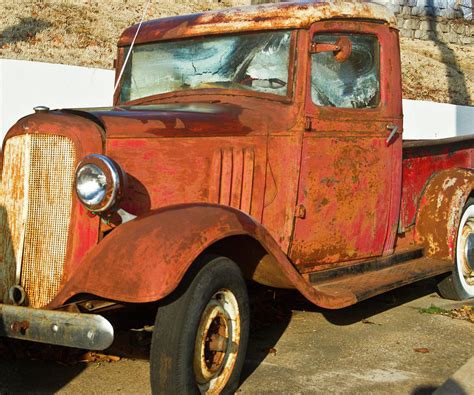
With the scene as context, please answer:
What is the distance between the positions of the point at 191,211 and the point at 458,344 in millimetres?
2201

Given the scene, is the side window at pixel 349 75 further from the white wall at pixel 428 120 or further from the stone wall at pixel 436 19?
the stone wall at pixel 436 19

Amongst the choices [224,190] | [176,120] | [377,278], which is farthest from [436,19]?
[176,120]

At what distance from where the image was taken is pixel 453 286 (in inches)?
234

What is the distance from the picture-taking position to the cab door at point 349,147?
4.60m

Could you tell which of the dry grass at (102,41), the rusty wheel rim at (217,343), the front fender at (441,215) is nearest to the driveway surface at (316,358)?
the rusty wheel rim at (217,343)

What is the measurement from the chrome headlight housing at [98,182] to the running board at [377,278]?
4.91 ft

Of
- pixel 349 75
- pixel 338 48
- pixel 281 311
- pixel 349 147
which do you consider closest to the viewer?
pixel 338 48

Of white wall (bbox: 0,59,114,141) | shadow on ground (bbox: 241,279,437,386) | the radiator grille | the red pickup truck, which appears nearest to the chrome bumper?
the red pickup truck

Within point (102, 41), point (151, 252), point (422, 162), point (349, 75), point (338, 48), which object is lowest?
point (151, 252)

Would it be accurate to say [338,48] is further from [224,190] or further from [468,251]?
[468,251]

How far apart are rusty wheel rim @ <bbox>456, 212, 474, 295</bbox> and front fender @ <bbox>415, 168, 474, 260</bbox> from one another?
0.23 metres

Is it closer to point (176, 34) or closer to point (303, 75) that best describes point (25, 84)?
point (176, 34)

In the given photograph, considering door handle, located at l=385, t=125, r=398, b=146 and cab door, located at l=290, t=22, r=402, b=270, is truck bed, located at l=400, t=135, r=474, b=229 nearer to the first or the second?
cab door, located at l=290, t=22, r=402, b=270

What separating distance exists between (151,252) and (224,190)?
38.9 inches
